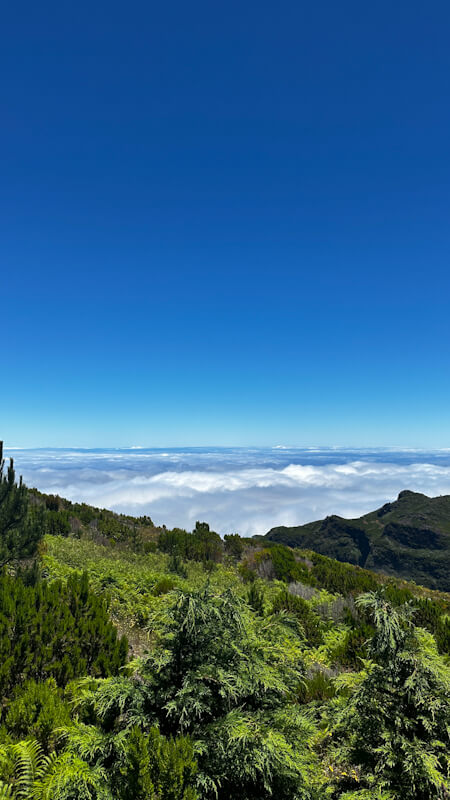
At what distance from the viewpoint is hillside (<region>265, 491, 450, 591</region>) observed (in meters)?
48.6

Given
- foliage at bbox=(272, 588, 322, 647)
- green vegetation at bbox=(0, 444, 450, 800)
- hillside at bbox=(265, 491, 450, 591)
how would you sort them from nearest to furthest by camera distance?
green vegetation at bbox=(0, 444, 450, 800) < foliage at bbox=(272, 588, 322, 647) < hillside at bbox=(265, 491, 450, 591)

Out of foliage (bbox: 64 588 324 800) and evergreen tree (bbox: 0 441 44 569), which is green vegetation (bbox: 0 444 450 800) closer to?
foliage (bbox: 64 588 324 800)

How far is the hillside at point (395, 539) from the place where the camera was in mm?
48625

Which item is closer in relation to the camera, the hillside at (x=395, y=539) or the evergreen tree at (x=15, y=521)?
the evergreen tree at (x=15, y=521)

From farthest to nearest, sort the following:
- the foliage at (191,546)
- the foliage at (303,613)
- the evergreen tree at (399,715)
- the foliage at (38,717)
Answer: the foliage at (191,546) → the foliage at (303,613) → the foliage at (38,717) → the evergreen tree at (399,715)

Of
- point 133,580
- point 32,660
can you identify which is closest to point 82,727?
point 32,660

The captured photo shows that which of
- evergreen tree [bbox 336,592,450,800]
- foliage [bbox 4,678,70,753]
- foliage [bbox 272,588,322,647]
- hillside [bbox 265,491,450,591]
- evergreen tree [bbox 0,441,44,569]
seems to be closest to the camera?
evergreen tree [bbox 336,592,450,800]

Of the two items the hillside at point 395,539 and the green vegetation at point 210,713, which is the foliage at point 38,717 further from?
the hillside at point 395,539

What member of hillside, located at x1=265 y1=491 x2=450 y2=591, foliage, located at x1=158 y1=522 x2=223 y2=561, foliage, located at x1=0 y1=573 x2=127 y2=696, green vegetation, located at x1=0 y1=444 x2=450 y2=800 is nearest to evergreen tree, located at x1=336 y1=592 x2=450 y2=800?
green vegetation, located at x1=0 y1=444 x2=450 y2=800

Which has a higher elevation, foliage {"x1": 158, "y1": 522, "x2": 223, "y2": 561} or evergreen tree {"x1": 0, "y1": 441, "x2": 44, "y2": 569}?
evergreen tree {"x1": 0, "y1": 441, "x2": 44, "y2": 569}

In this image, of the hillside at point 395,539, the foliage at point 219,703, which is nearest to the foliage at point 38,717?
the foliage at point 219,703

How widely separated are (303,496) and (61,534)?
171 m

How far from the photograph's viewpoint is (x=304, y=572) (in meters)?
16.6

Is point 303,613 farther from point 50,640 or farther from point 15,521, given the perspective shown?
point 15,521
